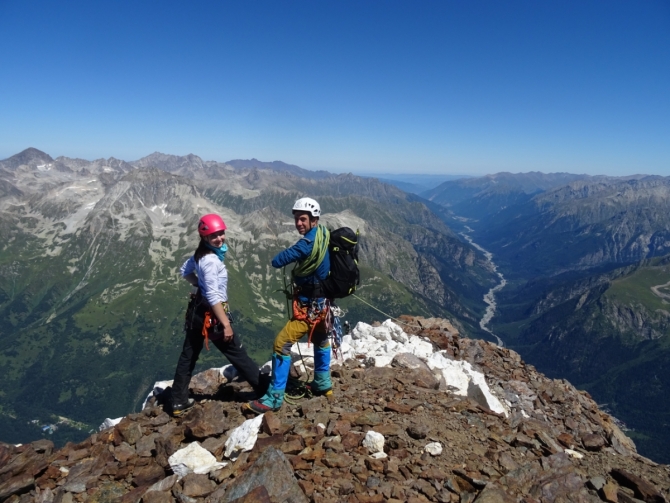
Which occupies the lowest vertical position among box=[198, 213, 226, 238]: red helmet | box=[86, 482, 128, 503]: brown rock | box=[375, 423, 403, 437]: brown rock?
box=[86, 482, 128, 503]: brown rock

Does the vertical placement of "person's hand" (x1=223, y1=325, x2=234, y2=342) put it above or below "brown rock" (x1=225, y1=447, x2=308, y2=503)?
above

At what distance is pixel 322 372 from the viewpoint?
10766 mm

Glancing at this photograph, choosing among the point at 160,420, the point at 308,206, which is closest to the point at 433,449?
the point at 308,206

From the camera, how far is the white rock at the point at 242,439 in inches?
322

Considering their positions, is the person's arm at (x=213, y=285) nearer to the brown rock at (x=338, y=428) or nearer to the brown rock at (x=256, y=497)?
the brown rock at (x=338, y=428)

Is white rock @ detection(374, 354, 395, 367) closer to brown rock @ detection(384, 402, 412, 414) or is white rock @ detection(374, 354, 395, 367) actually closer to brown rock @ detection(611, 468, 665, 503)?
brown rock @ detection(384, 402, 412, 414)

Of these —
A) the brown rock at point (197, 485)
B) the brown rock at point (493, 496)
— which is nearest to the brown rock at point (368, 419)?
the brown rock at point (493, 496)

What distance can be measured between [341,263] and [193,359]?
16.5 feet

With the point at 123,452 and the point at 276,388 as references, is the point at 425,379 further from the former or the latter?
the point at 123,452

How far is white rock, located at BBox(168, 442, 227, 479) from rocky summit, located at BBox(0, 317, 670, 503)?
0.03 meters

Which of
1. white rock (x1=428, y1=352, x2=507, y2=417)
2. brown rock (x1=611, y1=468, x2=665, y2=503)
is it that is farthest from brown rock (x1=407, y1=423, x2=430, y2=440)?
white rock (x1=428, y1=352, x2=507, y2=417)

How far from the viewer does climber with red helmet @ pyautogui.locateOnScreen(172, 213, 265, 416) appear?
931cm

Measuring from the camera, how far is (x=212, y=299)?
933 centimetres

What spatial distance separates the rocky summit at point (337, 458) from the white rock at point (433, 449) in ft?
0.09
